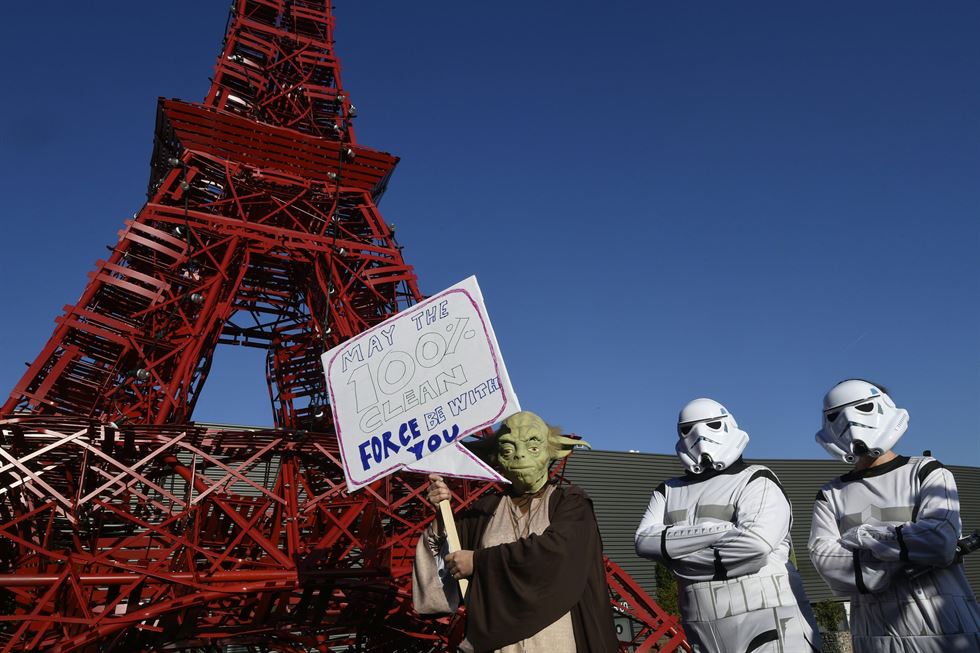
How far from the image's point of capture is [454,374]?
4570mm

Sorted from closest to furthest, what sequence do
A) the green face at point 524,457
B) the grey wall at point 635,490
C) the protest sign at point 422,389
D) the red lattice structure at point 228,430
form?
the protest sign at point 422,389, the green face at point 524,457, the red lattice structure at point 228,430, the grey wall at point 635,490

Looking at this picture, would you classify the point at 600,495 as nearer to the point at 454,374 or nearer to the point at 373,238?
the point at 373,238

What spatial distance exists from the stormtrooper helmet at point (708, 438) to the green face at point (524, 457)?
122 centimetres

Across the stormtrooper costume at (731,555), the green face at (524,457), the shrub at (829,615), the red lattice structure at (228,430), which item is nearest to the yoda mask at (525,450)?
the green face at (524,457)

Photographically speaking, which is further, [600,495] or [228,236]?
[600,495]

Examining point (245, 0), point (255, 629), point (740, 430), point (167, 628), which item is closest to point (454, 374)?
point (740, 430)

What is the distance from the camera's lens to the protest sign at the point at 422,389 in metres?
4.42

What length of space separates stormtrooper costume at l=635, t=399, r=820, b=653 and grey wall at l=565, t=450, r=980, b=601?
20885mm

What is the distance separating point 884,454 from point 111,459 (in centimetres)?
921

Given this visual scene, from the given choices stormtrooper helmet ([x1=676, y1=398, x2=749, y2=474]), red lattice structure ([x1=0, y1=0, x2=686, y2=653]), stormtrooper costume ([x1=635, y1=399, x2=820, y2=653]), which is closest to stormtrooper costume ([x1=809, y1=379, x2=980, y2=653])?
stormtrooper costume ([x1=635, y1=399, x2=820, y2=653])

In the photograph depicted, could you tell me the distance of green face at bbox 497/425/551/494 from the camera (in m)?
4.68

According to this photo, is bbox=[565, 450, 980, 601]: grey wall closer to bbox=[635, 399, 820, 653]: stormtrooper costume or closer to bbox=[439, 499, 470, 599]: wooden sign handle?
bbox=[635, 399, 820, 653]: stormtrooper costume

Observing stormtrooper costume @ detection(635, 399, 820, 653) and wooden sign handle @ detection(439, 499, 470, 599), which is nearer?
wooden sign handle @ detection(439, 499, 470, 599)

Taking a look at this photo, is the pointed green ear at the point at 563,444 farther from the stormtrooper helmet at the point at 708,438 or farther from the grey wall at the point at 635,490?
the grey wall at the point at 635,490
